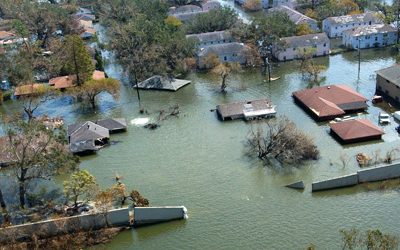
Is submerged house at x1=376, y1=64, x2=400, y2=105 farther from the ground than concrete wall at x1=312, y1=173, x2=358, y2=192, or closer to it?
farther from the ground

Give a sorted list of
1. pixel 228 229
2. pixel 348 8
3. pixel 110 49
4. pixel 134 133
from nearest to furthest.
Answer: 1. pixel 228 229
2. pixel 134 133
3. pixel 110 49
4. pixel 348 8

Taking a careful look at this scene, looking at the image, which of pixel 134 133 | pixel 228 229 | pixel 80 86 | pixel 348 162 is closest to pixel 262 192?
pixel 228 229

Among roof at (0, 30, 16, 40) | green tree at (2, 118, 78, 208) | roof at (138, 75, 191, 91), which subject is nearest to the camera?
green tree at (2, 118, 78, 208)

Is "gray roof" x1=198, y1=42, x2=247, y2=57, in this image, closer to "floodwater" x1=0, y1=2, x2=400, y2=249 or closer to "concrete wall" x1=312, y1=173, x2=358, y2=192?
"floodwater" x1=0, y1=2, x2=400, y2=249

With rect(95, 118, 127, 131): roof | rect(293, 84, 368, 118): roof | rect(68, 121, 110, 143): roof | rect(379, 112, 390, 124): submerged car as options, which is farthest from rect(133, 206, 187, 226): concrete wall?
rect(379, 112, 390, 124): submerged car

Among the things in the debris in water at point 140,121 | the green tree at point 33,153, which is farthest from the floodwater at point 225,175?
the green tree at point 33,153

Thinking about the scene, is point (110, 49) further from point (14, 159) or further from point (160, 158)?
point (14, 159)

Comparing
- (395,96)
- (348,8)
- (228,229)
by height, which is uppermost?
(348,8)

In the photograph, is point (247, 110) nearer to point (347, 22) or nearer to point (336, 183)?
point (336, 183)
